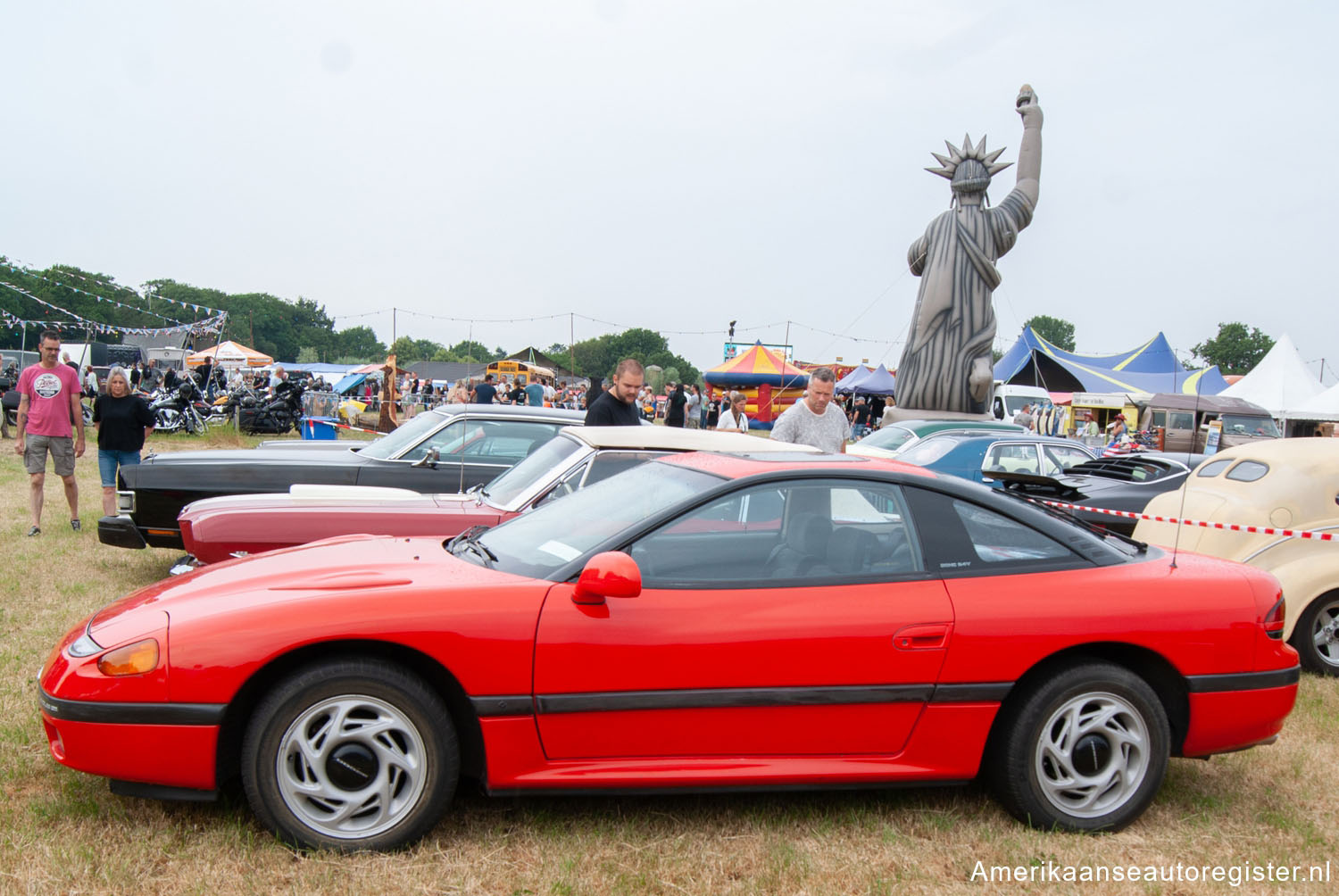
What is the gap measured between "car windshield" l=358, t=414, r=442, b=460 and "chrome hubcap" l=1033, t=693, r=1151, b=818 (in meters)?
5.34

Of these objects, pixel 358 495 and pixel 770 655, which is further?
pixel 358 495

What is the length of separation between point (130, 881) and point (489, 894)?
102 centimetres

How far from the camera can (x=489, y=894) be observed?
2.70 metres

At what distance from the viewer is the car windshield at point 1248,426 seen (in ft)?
80.0

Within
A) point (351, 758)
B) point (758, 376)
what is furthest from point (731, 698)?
point (758, 376)

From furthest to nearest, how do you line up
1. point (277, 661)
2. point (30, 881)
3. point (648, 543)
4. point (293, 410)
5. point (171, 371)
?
1. point (171, 371)
2. point (293, 410)
3. point (648, 543)
4. point (277, 661)
5. point (30, 881)

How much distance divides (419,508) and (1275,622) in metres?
4.26

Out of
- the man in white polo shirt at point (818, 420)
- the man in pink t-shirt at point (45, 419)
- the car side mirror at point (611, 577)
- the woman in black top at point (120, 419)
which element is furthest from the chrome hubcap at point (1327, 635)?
the man in pink t-shirt at point (45, 419)

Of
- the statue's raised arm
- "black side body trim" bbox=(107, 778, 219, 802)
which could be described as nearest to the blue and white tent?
the statue's raised arm

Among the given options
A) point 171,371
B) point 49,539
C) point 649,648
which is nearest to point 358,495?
point 649,648

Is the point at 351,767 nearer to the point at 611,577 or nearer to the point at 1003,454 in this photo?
the point at 611,577

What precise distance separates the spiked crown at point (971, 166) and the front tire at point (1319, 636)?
14289mm

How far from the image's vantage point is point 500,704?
2.86m

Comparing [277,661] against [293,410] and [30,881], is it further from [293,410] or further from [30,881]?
[293,410]
